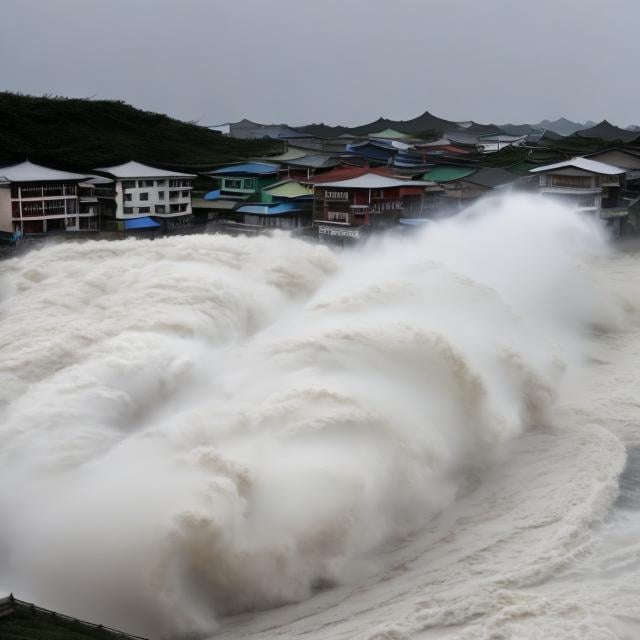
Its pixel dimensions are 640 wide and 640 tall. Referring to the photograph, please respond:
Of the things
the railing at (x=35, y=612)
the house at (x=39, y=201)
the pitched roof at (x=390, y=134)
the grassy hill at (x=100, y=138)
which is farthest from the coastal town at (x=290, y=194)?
the pitched roof at (x=390, y=134)

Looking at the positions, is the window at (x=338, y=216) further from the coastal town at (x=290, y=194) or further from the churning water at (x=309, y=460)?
the churning water at (x=309, y=460)

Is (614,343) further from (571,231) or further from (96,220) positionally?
(96,220)

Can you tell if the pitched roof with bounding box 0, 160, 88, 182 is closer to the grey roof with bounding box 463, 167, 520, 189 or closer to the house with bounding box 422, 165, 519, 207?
the house with bounding box 422, 165, 519, 207

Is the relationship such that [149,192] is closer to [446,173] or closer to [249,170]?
[249,170]

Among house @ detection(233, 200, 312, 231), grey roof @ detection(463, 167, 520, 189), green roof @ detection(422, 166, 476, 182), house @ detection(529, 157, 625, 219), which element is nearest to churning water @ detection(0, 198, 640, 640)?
house @ detection(233, 200, 312, 231)

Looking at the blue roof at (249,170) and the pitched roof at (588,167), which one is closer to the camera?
the pitched roof at (588,167)

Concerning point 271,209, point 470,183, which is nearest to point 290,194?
point 271,209
